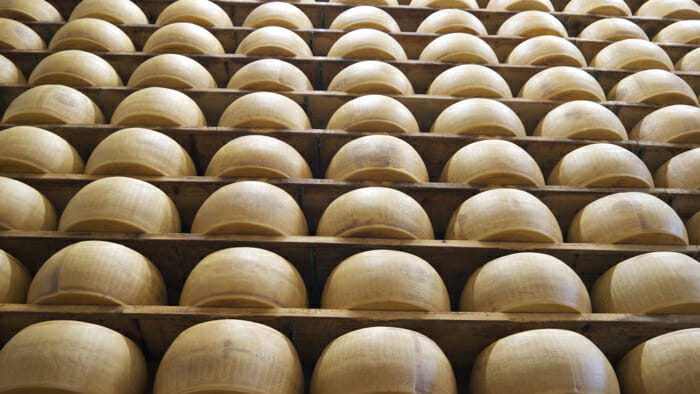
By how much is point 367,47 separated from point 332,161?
75 cm

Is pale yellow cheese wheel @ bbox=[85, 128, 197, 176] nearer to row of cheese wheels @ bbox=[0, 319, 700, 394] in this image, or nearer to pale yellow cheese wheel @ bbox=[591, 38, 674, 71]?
row of cheese wheels @ bbox=[0, 319, 700, 394]

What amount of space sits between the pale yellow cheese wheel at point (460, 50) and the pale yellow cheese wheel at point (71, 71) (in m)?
1.40

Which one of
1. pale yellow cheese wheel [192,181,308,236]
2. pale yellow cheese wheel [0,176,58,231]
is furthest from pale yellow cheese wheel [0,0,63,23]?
pale yellow cheese wheel [192,181,308,236]

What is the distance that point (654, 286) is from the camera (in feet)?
4.60

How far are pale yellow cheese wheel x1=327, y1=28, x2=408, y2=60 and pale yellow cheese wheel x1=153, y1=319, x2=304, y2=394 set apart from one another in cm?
146

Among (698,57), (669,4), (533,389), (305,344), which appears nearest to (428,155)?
(305,344)

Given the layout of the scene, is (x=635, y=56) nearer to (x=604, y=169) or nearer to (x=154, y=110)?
(x=604, y=169)

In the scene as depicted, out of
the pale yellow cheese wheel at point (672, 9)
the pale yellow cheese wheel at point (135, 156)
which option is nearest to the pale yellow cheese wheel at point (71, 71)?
the pale yellow cheese wheel at point (135, 156)

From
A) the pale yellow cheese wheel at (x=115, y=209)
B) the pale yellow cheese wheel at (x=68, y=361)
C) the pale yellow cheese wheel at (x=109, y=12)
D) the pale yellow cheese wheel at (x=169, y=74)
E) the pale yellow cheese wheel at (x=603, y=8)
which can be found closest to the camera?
the pale yellow cheese wheel at (x=68, y=361)

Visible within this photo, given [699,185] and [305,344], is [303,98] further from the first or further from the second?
[699,185]

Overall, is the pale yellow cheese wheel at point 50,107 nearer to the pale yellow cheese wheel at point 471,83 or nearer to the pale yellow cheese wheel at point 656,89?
the pale yellow cheese wheel at point 471,83

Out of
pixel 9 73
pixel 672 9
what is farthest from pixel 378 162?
pixel 672 9

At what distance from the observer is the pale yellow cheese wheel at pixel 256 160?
1729mm

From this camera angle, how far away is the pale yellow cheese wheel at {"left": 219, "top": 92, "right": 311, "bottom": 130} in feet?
6.34
